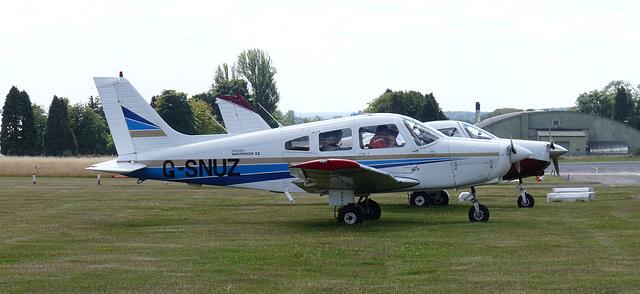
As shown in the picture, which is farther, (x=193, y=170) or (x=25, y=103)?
(x=25, y=103)

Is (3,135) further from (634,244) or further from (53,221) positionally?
(634,244)

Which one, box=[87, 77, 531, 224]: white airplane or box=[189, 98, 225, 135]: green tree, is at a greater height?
box=[189, 98, 225, 135]: green tree

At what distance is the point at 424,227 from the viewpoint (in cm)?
1377

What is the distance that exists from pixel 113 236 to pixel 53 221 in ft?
10.9

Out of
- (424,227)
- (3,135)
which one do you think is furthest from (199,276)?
(3,135)

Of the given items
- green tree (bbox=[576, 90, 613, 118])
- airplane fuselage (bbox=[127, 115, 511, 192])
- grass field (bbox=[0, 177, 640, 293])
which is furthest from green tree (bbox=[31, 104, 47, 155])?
green tree (bbox=[576, 90, 613, 118])

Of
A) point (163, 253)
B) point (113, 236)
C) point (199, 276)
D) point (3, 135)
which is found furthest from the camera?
point (3, 135)

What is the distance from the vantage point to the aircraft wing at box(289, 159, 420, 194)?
12.8 metres

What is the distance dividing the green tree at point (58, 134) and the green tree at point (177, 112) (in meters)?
9.92

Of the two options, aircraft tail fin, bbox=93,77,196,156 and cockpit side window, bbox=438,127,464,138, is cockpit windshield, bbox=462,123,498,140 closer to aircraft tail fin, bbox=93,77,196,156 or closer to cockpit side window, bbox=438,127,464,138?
cockpit side window, bbox=438,127,464,138

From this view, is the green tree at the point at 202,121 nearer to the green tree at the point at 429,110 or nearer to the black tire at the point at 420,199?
the green tree at the point at 429,110

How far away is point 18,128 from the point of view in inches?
2835

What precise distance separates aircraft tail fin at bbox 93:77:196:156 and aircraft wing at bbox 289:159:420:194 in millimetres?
3422

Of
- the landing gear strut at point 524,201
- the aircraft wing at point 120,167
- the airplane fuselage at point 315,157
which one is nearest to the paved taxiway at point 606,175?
the landing gear strut at point 524,201
